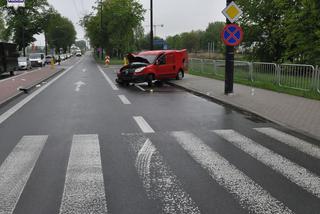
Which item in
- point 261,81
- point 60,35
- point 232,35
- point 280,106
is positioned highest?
point 60,35

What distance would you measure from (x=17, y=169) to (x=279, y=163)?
12.3 feet

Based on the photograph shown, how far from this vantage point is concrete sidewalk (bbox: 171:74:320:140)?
348 inches

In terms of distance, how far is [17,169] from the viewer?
556 cm

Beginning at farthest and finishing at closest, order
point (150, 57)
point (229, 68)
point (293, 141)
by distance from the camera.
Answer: point (150, 57) → point (229, 68) → point (293, 141)

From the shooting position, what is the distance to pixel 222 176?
5.30m

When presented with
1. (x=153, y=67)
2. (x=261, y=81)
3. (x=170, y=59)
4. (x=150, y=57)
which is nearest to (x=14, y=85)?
(x=153, y=67)

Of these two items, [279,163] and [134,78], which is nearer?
[279,163]

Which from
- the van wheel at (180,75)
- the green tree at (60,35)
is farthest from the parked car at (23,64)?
the green tree at (60,35)

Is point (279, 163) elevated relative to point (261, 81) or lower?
lower

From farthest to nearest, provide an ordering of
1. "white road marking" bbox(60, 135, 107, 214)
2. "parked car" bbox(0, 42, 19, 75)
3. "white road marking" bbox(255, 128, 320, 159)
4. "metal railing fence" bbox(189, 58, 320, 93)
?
"parked car" bbox(0, 42, 19, 75), "metal railing fence" bbox(189, 58, 320, 93), "white road marking" bbox(255, 128, 320, 159), "white road marking" bbox(60, 135, 107, 214)

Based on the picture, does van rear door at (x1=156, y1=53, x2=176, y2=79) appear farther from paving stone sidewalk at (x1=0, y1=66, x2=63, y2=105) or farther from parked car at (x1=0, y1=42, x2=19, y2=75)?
parked car at (x1=0, y1=42, x2=19, y2=75)

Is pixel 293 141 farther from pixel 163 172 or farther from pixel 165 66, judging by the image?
pixel 165 66

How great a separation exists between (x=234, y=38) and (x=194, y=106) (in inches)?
127

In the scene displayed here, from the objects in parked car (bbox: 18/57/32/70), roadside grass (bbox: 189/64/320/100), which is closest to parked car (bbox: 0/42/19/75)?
parked car (bbox: 18/57/32/70)
